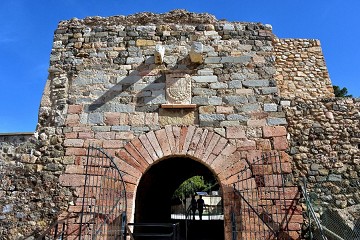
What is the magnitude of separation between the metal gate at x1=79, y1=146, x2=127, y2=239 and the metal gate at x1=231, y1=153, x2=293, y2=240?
5.67 ft

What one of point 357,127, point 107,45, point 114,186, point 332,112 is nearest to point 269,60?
point 332,112

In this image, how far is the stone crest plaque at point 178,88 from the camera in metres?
A: 5.30

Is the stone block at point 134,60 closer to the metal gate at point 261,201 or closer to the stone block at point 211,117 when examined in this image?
the stone block at point 211,117

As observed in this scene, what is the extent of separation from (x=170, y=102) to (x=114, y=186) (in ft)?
5.45

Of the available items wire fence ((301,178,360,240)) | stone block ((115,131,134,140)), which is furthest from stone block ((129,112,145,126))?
wire fence ((301,178,360,240))

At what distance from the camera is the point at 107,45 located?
5785mm

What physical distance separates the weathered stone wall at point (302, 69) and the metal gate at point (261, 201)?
2.35 meters

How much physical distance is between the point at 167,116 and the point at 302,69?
3.77 metres

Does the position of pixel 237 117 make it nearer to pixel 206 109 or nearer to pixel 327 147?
pixel 206 109

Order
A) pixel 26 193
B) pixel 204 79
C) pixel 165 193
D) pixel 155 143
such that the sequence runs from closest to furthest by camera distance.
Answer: pixel 26 193 → pixel 155 143 → pixel 204 79 → pixel 165 193

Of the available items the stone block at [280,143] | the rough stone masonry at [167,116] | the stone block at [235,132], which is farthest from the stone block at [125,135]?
the stone block at [280,143]

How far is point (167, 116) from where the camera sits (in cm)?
523

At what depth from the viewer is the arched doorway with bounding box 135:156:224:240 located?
21.6ft

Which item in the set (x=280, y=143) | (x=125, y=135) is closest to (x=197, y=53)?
(x=125, y=135)
